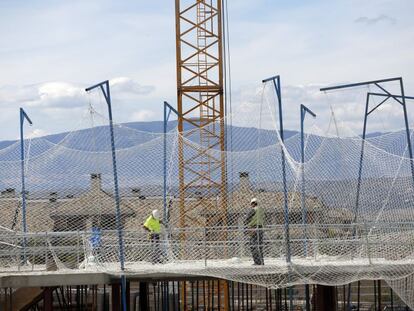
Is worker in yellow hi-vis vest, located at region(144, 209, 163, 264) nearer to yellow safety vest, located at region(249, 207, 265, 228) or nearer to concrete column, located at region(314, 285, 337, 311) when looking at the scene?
yellow safety vest, located at region(249, 207, 265, 228)

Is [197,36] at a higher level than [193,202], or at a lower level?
higher

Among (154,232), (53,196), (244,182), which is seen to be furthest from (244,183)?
(53,196)

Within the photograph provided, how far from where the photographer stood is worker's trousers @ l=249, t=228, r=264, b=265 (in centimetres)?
2546

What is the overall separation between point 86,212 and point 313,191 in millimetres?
8060

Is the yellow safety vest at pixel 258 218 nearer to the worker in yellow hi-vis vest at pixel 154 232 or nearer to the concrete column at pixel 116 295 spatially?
the worker in yellow hi-vis vest at pixel 154 232

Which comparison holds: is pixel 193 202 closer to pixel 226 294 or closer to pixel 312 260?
pixel 226 294

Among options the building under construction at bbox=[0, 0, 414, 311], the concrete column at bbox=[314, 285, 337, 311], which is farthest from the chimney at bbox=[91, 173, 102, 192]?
the concrete column at bbox=[314, 285, 337, 311]

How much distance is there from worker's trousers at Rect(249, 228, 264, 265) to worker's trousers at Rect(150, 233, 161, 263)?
238 centimetres

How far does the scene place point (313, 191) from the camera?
1120 inches

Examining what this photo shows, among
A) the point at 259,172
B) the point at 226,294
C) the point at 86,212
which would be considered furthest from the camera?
the point at 226,294

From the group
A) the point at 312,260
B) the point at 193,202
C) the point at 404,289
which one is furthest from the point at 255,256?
the point at 193,202

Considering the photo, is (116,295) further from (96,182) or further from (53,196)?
(53,196)

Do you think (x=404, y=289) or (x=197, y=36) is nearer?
(x=404, y=289)

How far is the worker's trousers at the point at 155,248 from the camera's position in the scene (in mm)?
26531
